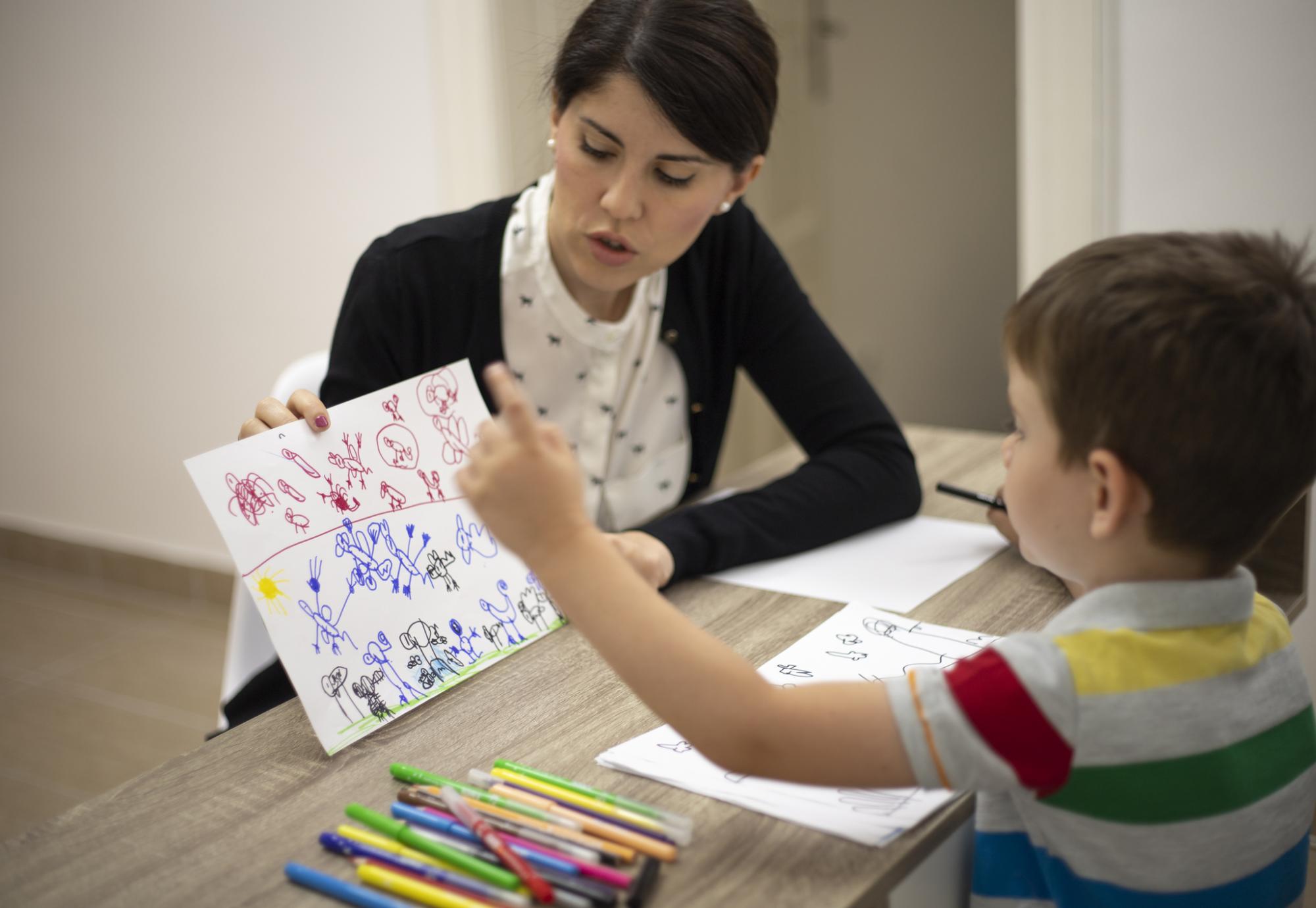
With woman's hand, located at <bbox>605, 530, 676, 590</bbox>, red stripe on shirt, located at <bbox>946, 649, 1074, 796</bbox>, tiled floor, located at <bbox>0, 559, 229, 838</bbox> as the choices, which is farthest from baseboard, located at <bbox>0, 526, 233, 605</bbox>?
red stripe on shirt, located at <bbox>946, 649, 1074, 796</bbox>

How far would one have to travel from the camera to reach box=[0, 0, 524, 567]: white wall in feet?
8.08

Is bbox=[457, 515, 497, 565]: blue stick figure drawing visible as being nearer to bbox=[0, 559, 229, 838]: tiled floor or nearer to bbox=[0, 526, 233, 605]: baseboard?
bbox=[0, 559, 229, 838]: tiled floor

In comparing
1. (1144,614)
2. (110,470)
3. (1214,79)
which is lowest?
(110,470)

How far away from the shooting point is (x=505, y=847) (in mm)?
656

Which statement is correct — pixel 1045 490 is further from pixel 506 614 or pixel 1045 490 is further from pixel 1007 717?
pixel 506 614

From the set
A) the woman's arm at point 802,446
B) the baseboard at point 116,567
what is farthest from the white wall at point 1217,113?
the baseboard at point 116,567

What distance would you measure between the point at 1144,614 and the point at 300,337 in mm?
Answer: 2385

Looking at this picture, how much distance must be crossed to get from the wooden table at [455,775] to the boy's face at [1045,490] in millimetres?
174

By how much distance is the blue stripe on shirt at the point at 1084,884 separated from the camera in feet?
2.15

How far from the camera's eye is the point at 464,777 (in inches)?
31.1

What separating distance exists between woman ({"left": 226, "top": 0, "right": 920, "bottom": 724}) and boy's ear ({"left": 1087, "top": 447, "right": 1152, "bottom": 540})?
21.0 inches

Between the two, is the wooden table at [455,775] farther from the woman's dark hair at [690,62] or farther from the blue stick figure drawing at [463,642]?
the woman's dark hair at [690,62]

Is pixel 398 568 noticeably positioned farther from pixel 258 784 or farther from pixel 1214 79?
pixel 1214 79

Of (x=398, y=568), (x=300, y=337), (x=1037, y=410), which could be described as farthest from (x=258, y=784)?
(x=300, y=337)
